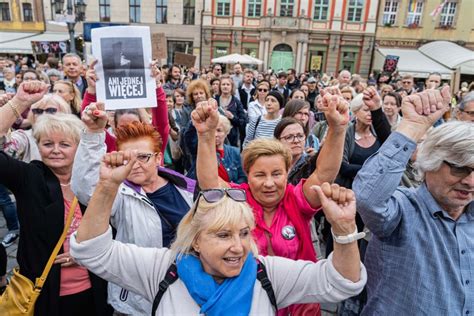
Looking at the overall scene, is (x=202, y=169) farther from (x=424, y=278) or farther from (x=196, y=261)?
(x=424, y=278)

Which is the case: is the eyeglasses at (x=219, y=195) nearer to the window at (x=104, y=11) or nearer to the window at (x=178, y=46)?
the window at (x=178, y=46)

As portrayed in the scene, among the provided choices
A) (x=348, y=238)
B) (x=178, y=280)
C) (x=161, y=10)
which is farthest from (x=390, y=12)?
(x=178, y=280)

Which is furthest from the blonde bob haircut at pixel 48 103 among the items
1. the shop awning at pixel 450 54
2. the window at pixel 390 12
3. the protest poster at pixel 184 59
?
the window at pixel 390 12

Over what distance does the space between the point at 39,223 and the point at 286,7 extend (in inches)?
1111

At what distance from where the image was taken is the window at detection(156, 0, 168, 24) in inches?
1097

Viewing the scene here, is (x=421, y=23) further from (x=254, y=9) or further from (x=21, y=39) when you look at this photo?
(x=21, y=39)

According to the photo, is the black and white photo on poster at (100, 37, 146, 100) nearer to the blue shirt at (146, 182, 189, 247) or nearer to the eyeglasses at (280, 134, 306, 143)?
the blue shirt at (146, 182, 189, 247)

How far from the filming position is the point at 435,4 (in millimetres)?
26203

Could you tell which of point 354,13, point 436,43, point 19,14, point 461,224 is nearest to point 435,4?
point 436,43

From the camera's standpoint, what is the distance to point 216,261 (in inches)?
58.1

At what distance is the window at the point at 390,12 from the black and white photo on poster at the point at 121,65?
28.7 meters

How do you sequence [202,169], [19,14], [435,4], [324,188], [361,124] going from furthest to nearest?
[19,14] < [435,4] < [361,124] < [202,169] < [324,188]

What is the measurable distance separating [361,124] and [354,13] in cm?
2720

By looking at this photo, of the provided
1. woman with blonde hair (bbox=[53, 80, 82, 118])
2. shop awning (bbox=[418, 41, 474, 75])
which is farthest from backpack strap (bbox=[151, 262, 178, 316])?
shop awning (bbox=[418, 41, 474, 75])
